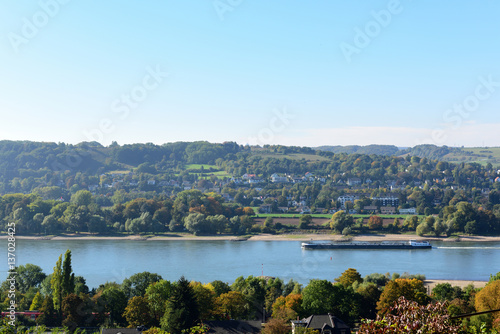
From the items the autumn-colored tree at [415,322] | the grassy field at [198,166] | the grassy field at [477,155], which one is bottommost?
the autumn-colored tree at [415,322]

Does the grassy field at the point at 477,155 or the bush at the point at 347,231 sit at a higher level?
the grassy field at the point at 477,155

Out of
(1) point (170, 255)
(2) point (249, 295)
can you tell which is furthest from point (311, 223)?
(2) point (249, 295)

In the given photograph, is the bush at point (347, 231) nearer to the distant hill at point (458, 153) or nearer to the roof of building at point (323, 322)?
the roof of building at point (323, 322)

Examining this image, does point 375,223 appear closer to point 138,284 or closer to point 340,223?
point 340,223

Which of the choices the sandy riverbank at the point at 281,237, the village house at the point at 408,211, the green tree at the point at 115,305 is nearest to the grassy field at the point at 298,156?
the village house at the point at 408,211

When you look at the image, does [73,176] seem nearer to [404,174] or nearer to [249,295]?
[404,174]

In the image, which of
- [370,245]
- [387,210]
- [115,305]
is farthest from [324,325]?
[387,210]

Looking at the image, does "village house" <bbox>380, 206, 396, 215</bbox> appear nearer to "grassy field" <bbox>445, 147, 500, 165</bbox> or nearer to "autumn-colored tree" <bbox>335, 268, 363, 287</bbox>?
"autumn-colored tree" <bbox>335, 268, 363, 287</bbox>
